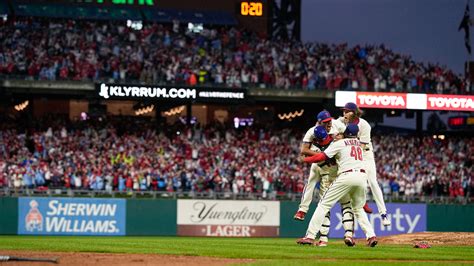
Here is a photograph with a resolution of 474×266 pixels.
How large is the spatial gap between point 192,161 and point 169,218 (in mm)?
4416

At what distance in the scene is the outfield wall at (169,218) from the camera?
2898 centimetres

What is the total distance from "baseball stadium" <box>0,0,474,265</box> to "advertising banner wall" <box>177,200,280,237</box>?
0.13 ft

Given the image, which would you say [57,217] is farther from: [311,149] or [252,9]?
[252,9]

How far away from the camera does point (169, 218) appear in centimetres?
3039

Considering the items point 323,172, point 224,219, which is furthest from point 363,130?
point 224,219

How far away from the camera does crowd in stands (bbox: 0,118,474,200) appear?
3161 centimetres

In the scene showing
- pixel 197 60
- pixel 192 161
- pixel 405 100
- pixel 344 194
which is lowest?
pixel 344 194

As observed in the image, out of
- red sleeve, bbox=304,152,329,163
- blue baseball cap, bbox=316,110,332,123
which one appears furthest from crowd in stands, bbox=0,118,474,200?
red sleeve, bbox=304,152,329,163

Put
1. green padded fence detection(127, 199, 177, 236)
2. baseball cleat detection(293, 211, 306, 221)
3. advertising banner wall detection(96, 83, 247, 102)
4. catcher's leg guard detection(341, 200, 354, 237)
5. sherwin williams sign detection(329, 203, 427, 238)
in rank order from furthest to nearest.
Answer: advertising banner wall detection(96, 83, 247, 102), sherwin williams sign detection(329, 203, 427, 238), green padded fence detection(127, 199, 177, 236), baseball cleat detection(293, 211, 306, 221), catcher's leg guard detection(341, 200, 354, 237)

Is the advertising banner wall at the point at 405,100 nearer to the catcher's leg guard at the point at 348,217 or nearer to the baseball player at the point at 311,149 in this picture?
the baseball player at the point at 311,149

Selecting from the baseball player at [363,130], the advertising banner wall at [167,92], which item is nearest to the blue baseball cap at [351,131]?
the baseball player at [363,130]

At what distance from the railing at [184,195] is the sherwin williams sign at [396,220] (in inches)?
25.3

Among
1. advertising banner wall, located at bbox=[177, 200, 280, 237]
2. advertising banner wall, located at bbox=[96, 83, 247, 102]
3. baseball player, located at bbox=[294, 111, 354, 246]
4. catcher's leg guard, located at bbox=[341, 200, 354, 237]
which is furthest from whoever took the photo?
advertising banner wall, located at bbox=[96, 83, 247, 102]

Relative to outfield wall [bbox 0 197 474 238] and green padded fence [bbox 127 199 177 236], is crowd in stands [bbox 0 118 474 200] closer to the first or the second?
outfield wall [bbox 0 197 474 238]
